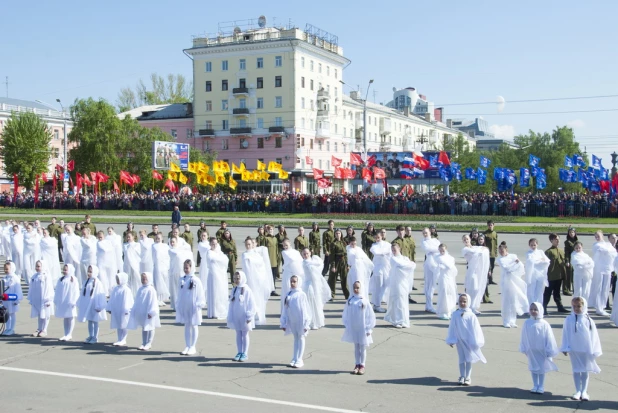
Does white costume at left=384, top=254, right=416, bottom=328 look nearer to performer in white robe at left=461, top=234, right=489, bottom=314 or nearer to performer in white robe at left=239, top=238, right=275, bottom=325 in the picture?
performer in white robe at left=461, top=234, right=489, bottom=314

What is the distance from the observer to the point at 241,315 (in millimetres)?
10727

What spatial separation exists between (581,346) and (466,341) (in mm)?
1503

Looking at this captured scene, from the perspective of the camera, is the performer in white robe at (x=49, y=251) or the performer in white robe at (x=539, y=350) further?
the performer in white robe at (x=49, y=251)

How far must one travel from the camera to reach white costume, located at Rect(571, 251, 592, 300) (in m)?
14.5

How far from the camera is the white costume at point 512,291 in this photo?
529 inches

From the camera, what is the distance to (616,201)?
3944cm

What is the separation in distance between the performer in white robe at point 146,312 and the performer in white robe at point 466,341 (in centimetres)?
502

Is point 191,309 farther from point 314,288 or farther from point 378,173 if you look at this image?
point 378,173

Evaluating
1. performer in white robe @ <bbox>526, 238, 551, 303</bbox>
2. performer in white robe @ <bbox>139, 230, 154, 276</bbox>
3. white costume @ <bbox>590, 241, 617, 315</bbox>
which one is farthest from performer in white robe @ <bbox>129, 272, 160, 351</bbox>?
white costume @ <bbox>590, 241, 617, 315</bbox>

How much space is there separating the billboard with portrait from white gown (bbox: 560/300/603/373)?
5026 centimetres

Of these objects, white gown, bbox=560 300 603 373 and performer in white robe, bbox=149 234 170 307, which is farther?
performer in white robe, bbox=149 234 170 307

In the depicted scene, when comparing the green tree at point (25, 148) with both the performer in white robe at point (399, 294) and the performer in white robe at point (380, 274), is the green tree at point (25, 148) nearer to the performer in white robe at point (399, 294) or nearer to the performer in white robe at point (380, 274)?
the performer in white robe at point (380, 274)

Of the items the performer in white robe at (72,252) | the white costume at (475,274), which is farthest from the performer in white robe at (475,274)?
the performer in white robe at (72,252)

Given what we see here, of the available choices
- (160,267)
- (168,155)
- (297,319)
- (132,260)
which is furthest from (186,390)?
(168,155)
